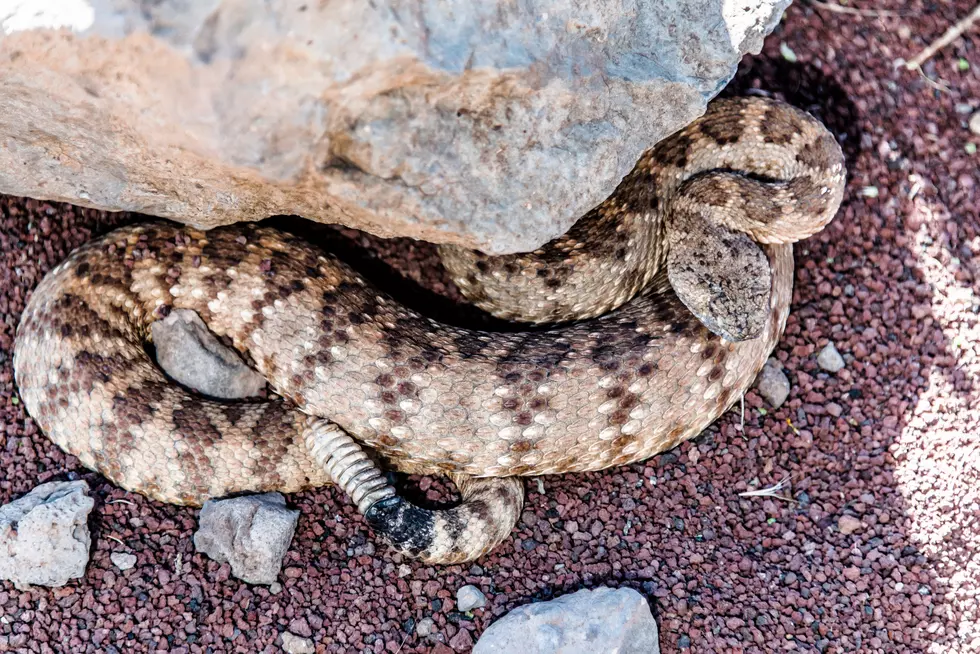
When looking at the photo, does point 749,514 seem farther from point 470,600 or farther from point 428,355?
point 428,355

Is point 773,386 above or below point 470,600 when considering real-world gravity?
above

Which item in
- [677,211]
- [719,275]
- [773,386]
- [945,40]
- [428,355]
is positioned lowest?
[773,386]

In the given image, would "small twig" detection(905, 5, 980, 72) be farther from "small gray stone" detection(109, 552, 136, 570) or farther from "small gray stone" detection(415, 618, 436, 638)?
"small gray stone" detection(109, 552, 136, 570)

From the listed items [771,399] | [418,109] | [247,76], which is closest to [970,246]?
[771,399]

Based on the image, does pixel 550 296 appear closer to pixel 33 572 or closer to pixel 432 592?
pixel 432 592

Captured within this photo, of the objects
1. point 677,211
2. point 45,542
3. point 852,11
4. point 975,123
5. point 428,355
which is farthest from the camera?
point 852,11

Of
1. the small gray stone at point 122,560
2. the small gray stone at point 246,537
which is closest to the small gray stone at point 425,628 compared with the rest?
the small gray stone at point 246,537

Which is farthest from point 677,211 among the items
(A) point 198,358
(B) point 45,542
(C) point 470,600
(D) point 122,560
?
(B) point 45,542

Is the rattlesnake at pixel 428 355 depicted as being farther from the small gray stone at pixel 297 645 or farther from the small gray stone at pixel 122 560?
the small gray stone at pixel 297 645
